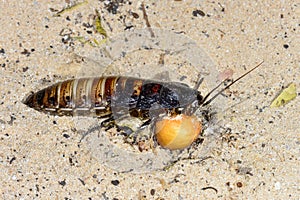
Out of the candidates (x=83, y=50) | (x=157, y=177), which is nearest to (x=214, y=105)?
(x=157, y=177)

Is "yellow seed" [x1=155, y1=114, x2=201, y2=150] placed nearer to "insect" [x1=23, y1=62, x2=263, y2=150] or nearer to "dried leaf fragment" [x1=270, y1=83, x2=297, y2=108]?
"insect" [x1=23, y1=62, x2=263, y2=150]

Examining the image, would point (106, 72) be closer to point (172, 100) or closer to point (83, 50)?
point (83, 50)

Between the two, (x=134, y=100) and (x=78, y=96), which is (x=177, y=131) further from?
(x=78, y=96)

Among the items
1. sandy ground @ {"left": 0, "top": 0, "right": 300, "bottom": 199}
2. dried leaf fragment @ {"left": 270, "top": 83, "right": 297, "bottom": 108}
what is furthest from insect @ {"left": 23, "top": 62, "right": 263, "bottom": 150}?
dried leaf fragment @ {"left": 270, "top": 83, "right": 297, "bottom": 108}

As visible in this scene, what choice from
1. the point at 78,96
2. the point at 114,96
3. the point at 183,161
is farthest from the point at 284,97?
the point at 78,96

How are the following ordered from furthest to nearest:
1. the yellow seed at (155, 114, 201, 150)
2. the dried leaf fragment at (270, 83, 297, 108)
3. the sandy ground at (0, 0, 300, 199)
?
1. the dried leaf fragment at (270, 83, 297, 108)
2. the sandy ground at (0, 0, 300, 199)
3. the yellow seed at (155, 114, 201, 150)

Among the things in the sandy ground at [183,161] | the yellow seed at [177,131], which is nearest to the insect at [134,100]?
the yellow seed at [177,131]
